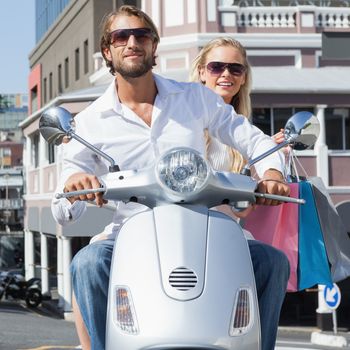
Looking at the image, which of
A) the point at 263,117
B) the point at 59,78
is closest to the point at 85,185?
the point at 263,117

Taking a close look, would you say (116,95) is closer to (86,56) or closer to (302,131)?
(302,131)

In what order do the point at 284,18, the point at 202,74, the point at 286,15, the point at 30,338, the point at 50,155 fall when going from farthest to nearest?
the point at 50,155, the point at 286,15, the point at 284,18, the point at 30,338, the point at 202,74

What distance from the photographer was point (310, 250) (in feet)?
12.3

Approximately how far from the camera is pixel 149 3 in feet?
94.3

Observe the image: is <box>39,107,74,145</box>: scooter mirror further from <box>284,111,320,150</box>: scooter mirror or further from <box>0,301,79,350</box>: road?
<box>0,301,79,350</box>: road

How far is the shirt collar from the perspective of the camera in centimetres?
351

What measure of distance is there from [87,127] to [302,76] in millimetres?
24764

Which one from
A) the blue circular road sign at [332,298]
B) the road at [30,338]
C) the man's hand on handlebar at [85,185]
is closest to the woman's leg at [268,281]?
the man's hand on handlebar at [85,185]

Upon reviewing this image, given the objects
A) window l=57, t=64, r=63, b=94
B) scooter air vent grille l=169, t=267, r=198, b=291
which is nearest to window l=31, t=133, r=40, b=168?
window l=57, t=64, r=63, b=94

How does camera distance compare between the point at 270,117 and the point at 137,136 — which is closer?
the point at 137,136

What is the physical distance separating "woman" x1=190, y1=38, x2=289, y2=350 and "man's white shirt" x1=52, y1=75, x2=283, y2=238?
25 cm

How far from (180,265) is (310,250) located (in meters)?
1.06

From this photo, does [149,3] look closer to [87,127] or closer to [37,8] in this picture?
[87,127]

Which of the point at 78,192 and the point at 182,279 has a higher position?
the point at 78,192
